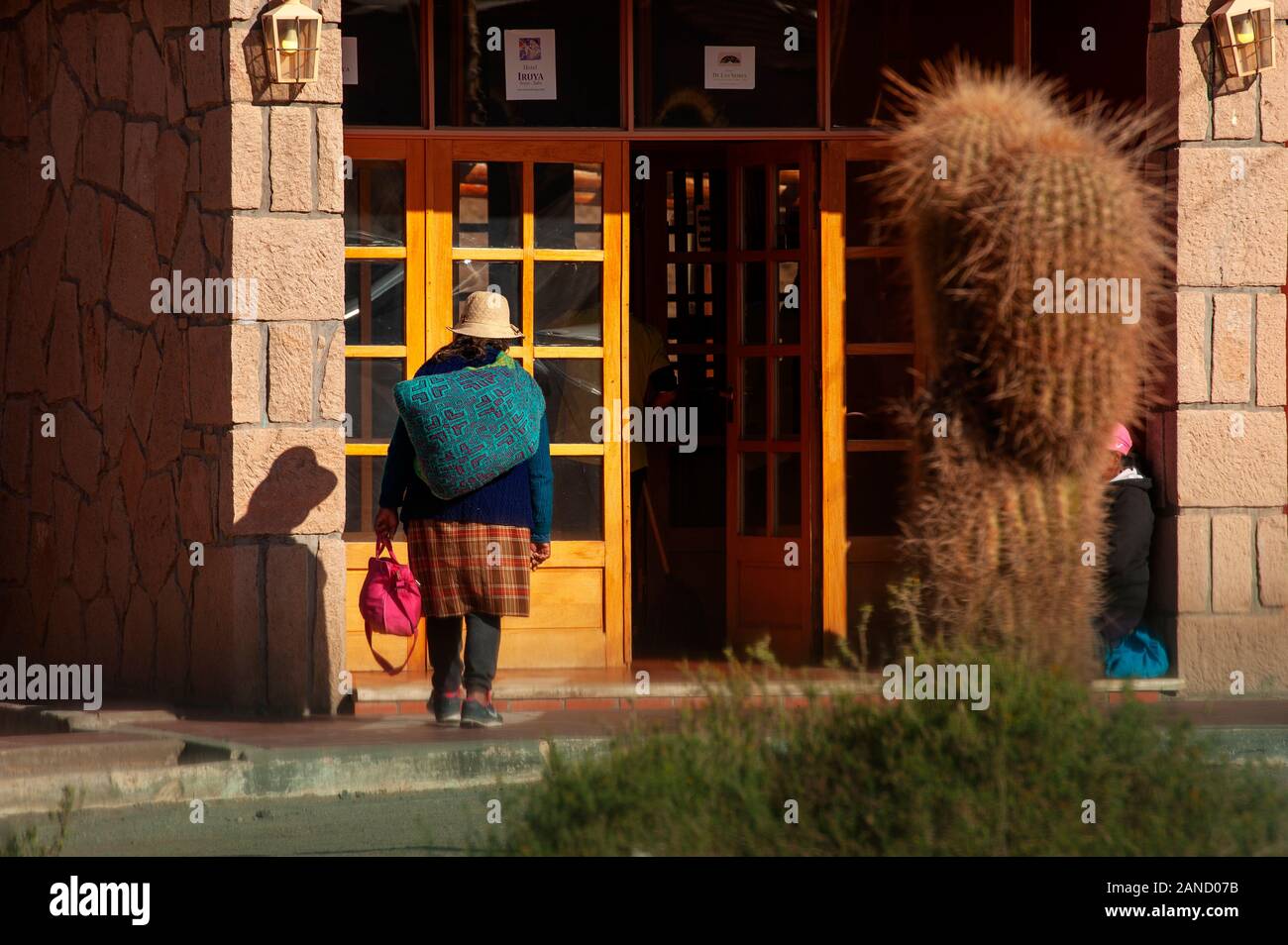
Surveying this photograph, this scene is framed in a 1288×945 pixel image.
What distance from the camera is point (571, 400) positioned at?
923 centimetres

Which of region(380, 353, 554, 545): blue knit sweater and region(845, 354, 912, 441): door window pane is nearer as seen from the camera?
region(380, 353, 554, 545): blue knit sweater

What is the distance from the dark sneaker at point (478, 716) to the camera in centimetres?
762

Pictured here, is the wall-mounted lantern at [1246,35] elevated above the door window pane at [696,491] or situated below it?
above

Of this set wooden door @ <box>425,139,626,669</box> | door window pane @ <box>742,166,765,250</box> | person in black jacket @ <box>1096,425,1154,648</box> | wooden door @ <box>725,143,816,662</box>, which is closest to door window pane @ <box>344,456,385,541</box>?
wooden door @ <box>425,139,626,669</box>

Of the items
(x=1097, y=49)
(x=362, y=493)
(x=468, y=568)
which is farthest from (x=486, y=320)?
(x=1097, y=49)

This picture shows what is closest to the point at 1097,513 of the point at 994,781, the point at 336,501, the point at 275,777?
the point at 994,781

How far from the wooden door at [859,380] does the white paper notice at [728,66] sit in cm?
58

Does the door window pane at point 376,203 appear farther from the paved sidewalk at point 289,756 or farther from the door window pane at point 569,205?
the paved sidewalk at point 289,756

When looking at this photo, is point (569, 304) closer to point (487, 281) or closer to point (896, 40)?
point (487, 281)

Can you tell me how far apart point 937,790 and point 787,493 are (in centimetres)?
507

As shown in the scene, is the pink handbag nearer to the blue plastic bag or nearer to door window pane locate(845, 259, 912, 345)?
door window pane locate(845, 259, 912, 345)

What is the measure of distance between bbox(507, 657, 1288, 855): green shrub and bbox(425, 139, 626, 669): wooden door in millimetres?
4075

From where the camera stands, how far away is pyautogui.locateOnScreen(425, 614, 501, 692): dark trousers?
300 inches

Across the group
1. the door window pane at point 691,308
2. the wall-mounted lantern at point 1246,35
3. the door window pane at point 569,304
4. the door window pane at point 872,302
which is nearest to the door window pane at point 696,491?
the door window pane at point 691,308
